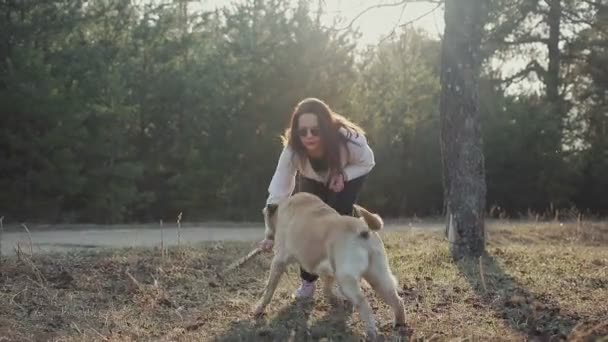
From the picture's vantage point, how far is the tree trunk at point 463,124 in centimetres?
817

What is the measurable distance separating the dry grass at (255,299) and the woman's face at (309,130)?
1.31 m

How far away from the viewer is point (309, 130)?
5801 millimetres

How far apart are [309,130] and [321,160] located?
359 millimetres

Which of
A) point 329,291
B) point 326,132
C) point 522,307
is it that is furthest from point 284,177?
point 522,307

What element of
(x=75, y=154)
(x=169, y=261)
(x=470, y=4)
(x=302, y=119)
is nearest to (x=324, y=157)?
(x=302, y=119)

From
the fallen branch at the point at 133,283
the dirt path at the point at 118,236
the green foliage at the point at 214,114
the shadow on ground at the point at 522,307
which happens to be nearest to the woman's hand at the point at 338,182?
the shadow on ground at the point at 522,307

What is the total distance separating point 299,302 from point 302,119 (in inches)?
58.5

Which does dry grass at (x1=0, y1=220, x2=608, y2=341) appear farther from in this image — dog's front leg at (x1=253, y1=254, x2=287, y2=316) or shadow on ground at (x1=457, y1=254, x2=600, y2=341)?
dog's front leg at (x1=253, y1=254, x2=287, y2=316)

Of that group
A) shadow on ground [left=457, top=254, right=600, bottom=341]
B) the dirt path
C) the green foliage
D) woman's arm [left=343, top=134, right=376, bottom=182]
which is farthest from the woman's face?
the green foliage

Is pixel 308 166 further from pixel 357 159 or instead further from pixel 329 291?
pixel 329 291

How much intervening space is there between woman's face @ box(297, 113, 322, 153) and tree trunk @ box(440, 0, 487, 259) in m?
2.85

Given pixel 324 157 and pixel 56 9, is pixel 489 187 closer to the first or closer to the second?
pixel 56 9

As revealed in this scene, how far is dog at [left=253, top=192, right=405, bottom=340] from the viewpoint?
4.54m

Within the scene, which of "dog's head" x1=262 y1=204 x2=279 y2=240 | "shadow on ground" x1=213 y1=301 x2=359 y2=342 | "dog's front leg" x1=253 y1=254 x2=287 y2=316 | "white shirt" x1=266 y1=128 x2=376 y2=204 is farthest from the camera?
"white shirt" x1=266 y1=128 x2=376 y2=204
